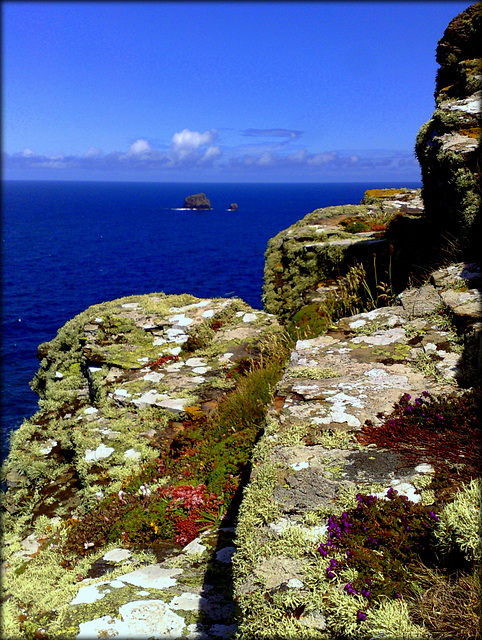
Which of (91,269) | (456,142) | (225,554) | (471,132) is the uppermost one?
(471,132)

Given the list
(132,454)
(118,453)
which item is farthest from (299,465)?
(118,453)

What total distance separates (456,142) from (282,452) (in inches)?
269

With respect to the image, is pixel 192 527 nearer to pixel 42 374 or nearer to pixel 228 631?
pixel 228 631

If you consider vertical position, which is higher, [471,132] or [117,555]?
[471,132]

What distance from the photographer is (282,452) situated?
4.29 m

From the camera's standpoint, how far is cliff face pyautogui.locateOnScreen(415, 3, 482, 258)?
7662mm

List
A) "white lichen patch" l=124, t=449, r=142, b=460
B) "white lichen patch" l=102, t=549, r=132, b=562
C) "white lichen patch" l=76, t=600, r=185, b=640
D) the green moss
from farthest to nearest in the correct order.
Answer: "white lichen patch" l=124, t=449, r=142, b=460, "white lichen patch" l=102, t=549, r=132, b=562, "white lichen patch" l=76, t=600, r=185, b=640, the green moss

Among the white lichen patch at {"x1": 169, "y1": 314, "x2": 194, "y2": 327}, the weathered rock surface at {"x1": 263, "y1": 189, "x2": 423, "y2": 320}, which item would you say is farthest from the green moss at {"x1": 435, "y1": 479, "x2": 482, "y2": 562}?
the white lichen patch at {"x1": 169, "y1": 314, "x2": 194, "y2": 327}

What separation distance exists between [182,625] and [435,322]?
4.71m

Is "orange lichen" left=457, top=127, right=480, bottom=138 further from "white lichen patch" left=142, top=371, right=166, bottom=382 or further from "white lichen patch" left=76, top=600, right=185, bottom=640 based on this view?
"white lichen patch" left=76, top=600, right=185, bottom=640

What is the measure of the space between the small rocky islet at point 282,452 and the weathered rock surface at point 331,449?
0.06 feet

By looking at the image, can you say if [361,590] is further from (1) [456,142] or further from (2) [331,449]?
(1) [456,142]

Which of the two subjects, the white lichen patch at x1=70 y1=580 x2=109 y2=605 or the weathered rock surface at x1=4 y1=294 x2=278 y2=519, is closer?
the white lichen patch at x1=70 y1=580 x2=109 y2=605

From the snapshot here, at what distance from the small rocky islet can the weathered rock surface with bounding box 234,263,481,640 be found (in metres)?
0.02
